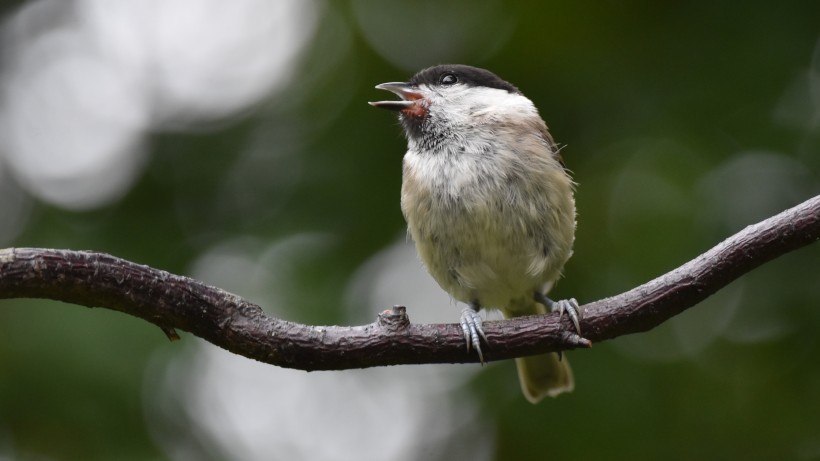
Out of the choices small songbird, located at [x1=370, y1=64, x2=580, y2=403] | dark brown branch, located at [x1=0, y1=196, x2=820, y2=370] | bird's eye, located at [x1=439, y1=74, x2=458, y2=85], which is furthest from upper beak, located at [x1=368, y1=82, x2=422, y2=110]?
dark brown branch, located at [x1=0, y1=196, x2=820, y2=370]

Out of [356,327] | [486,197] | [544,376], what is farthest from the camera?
[544,376]

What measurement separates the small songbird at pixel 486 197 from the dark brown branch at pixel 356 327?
2.35 ft

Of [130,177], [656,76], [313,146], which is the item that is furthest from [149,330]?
[656,76]

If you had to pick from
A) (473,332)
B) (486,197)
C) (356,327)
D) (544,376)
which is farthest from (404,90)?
(356,327)

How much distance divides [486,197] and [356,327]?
1127 millimetres

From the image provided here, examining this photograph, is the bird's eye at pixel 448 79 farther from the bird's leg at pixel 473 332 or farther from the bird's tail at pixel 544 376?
the bird's leg at pixel 473 332

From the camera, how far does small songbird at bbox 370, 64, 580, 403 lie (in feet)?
11.1

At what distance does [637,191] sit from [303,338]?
2057 millimetres

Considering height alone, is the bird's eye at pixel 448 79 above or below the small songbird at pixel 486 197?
above

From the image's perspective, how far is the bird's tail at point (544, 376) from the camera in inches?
142

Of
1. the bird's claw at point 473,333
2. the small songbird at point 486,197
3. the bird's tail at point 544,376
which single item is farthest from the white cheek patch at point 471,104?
the bird's claw at point 473,333

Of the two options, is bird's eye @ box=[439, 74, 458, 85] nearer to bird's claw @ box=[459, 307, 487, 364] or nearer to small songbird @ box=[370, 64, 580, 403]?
small songbird @ box=[370, 64, 580, 403]

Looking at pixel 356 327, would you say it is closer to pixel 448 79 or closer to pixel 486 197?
pixel 486 197

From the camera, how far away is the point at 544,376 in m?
3.65
